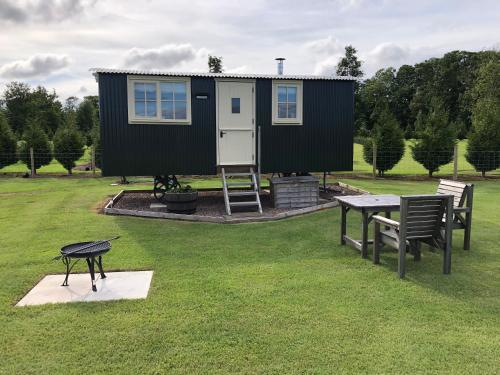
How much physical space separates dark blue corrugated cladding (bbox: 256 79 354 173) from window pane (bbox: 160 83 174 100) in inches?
79.4

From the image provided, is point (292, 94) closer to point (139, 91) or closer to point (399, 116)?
point (139, 91)

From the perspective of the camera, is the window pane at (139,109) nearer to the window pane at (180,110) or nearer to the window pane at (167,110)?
the window pane at (167,110)

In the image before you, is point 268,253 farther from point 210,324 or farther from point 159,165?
point 159,165

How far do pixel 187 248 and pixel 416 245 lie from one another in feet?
10.5

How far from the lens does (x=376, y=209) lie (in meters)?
5.65

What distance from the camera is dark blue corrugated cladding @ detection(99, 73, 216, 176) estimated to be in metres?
9.39

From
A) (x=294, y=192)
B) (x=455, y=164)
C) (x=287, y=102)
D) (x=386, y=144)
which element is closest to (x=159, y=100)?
(x=287, y=102)

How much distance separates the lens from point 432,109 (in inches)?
707

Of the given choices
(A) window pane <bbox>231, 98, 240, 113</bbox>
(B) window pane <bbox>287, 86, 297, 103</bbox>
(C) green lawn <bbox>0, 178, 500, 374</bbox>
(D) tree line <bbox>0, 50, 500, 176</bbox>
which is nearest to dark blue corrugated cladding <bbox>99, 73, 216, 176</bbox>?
(A) window pane <bbox>231, 98, 240, 113</bbox>

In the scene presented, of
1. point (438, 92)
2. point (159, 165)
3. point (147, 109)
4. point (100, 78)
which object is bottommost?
point (159, 165)

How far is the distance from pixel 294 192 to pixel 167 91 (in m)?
3.72

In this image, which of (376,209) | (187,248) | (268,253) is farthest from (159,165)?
(376,209)

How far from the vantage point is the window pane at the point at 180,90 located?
31.8 feet

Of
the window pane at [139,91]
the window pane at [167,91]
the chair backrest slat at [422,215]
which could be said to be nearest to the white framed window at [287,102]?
the window pane at [167,91]
